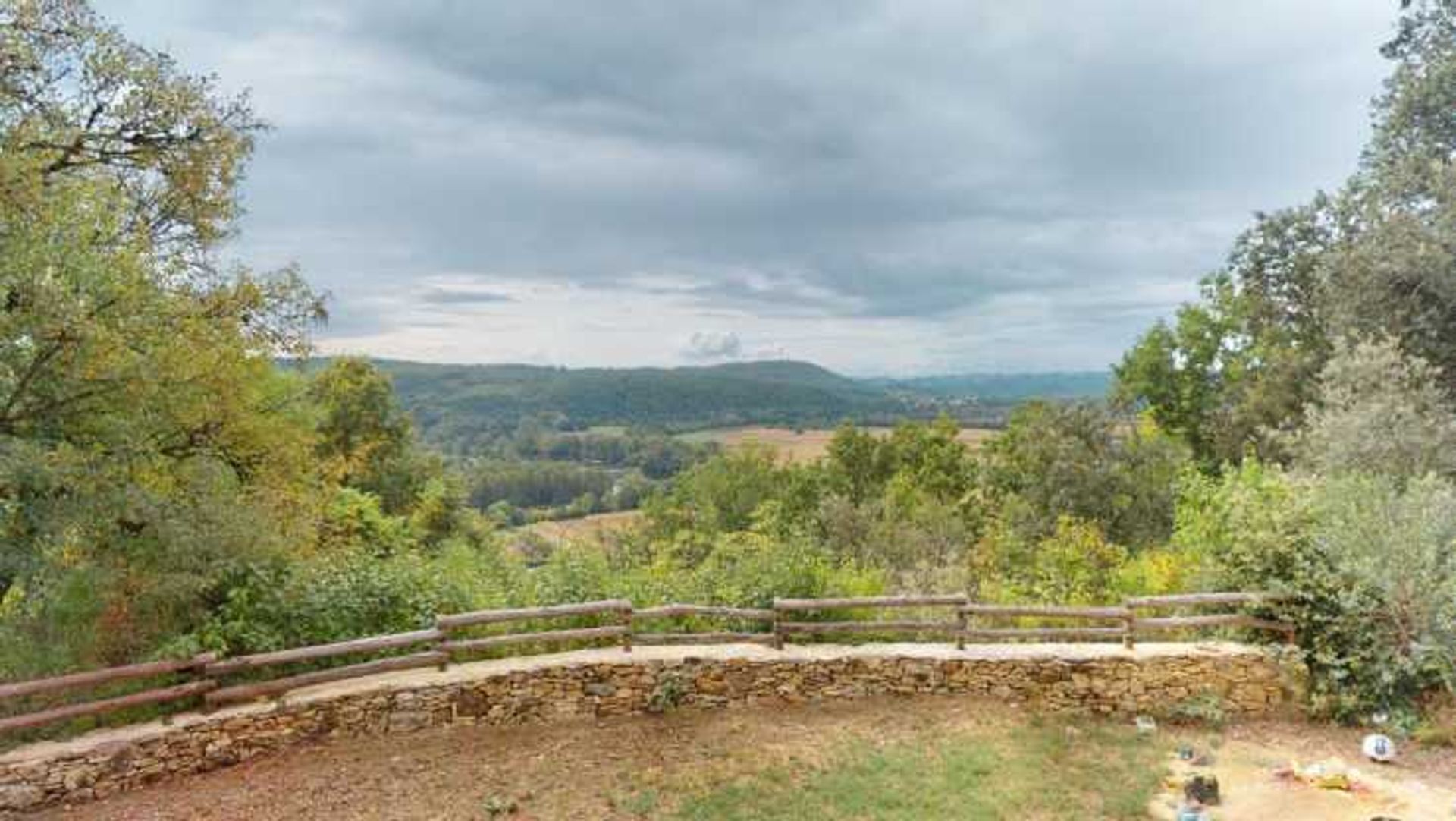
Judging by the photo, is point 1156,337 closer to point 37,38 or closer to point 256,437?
point 256,437

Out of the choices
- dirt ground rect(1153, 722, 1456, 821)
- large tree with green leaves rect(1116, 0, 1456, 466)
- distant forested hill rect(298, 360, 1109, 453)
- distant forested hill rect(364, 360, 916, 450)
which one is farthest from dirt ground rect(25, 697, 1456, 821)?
distant forested hill rect(364, 360, 916, 450)

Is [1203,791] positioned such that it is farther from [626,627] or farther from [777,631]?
[626,627]

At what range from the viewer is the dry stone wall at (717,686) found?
23.5ft

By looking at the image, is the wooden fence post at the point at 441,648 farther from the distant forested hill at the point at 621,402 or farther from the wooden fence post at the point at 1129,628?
the distant forested hill at the point at 621,402

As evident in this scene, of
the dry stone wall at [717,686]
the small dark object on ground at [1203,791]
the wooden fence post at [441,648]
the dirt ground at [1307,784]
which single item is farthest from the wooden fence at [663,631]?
the small dark object on ground at [1203,791]

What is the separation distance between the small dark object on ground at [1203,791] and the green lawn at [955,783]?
13.0 inches

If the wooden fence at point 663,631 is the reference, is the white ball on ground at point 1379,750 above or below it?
below

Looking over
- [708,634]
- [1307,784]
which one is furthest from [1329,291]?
[708,634]

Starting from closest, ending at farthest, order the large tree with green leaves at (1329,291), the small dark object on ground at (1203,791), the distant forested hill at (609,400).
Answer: the small dark object on ground at (1203,791) < the large tree with green leaves at (1329,291) < the distant forested hill at (609,400)

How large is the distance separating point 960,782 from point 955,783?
5 cm

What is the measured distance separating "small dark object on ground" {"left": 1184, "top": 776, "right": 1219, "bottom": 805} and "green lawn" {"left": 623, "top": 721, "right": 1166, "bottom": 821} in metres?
0.33

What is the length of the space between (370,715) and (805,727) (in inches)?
179

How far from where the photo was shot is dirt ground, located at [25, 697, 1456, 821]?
608 centimetres

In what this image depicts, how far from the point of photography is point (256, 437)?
29.9 feet
